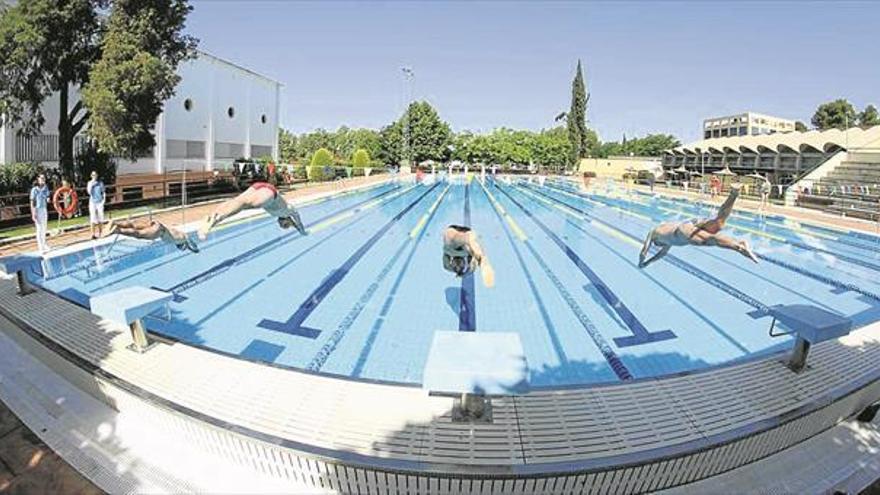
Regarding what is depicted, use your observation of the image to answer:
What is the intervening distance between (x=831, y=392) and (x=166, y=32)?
608 inches

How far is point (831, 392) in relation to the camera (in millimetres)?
3730

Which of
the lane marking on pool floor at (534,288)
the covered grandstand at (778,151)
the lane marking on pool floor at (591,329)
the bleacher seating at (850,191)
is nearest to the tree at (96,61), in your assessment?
the lane marking on pool floor at (534,288)

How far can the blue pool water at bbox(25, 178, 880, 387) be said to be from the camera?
5375 millimetres

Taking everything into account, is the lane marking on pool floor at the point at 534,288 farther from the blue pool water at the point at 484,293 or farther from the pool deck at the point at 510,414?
the pool deck at the point at 510,414

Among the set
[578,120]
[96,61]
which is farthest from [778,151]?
[96,61]

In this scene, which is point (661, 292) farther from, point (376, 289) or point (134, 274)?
point (134, 274)

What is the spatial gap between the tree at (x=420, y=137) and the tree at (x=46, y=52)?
3062cm

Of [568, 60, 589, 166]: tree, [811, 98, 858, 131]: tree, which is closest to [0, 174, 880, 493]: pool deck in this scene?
[568, 60, 589, 166]: tree

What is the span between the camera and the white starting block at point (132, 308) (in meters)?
4.01

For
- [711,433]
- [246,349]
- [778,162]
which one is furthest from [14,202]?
[778,162]

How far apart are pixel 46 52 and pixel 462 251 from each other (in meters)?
12.4

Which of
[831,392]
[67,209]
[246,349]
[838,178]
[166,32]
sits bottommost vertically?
[246,349]

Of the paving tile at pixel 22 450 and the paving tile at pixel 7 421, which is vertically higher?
the paving tile at pixel 7 421

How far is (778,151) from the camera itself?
3155cm
